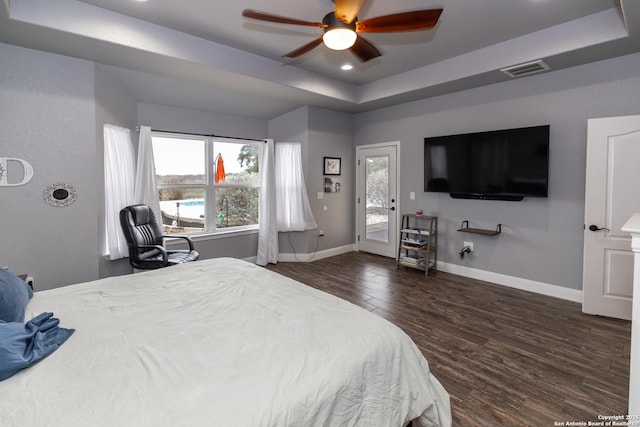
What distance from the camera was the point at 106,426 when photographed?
0.87m

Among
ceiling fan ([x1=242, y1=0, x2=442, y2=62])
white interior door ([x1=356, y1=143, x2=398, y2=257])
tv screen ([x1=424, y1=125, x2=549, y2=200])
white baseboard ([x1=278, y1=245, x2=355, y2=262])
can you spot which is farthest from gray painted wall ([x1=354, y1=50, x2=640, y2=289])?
ceiling fan ([x1=242, y1=0, x2=442, y2=62])

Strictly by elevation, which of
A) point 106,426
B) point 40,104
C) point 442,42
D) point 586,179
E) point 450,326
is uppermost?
point 442,42

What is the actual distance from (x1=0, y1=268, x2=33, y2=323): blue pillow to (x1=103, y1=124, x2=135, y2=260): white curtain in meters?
1.92

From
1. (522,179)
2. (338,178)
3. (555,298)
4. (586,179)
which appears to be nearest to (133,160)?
(338,178)

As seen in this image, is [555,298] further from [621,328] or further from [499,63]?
[499,63]

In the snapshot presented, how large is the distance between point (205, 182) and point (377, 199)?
2928mm

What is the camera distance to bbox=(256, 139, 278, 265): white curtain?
195 inches

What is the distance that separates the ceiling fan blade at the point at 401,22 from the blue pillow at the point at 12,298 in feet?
8.76

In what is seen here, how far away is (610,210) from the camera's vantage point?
119 inches

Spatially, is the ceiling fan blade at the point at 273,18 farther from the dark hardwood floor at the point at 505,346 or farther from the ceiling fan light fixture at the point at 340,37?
the dark hardwood floor at the point at 505,346

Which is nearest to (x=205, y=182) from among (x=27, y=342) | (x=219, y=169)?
(x=219, y=169)

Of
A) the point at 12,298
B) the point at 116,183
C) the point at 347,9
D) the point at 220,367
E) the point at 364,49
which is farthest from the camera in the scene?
the point at 116,183

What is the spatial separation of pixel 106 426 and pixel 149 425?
12cm

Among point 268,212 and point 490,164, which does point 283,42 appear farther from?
point 490,164
